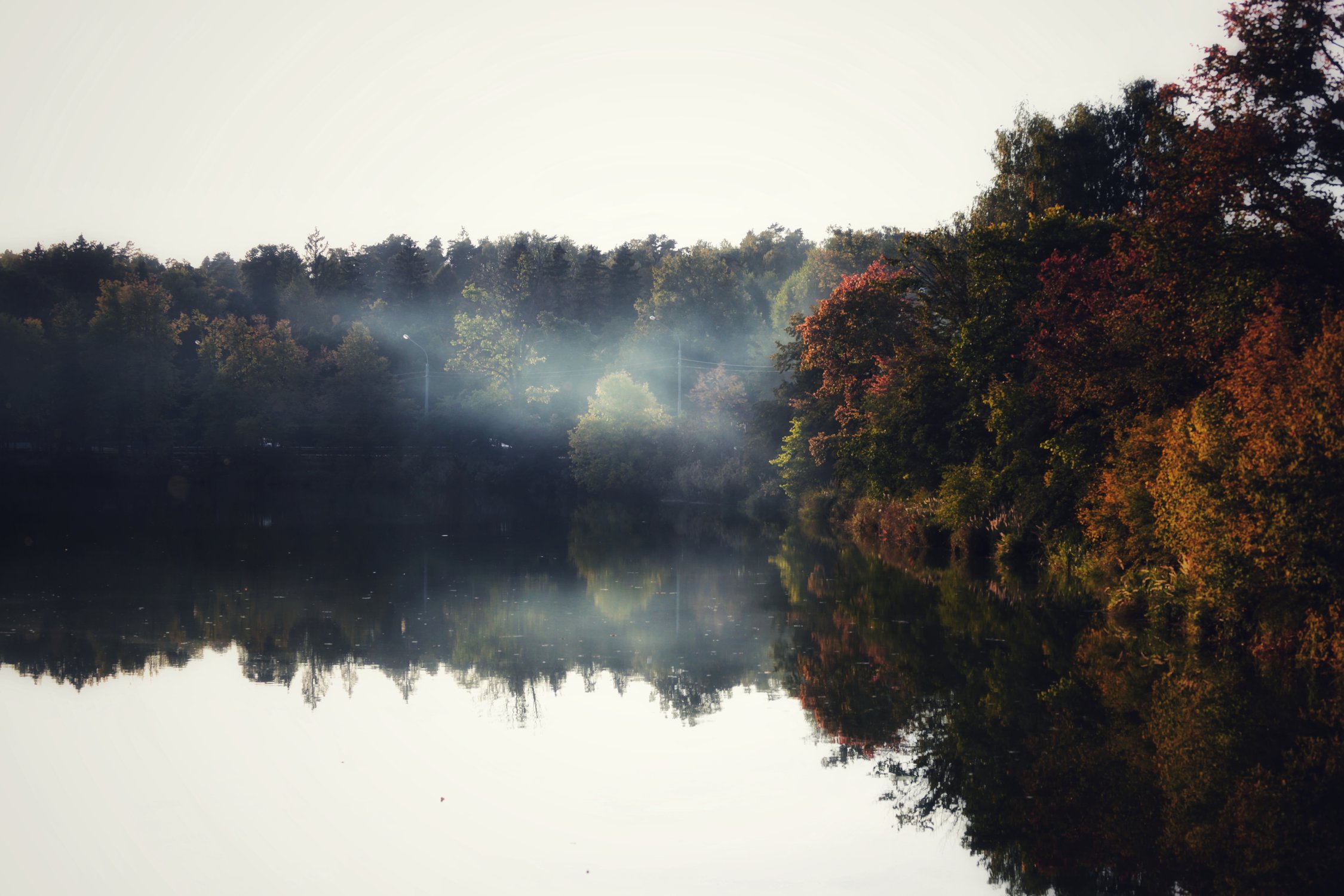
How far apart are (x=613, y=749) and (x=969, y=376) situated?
21.8m

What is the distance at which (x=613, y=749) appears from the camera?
13.6 m

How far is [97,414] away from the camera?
9056cm

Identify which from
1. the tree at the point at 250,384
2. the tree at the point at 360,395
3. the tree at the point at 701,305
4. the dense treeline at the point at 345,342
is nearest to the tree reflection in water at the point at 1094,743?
the dense treeline at the point at 345,342

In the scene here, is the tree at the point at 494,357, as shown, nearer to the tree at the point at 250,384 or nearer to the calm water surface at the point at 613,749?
the tree at the point at 250,384

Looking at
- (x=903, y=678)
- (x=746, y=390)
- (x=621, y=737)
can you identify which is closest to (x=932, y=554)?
(x=903, y=678)

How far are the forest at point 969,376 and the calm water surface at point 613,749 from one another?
8.76 feet

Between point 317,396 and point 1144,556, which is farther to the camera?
point 317,396

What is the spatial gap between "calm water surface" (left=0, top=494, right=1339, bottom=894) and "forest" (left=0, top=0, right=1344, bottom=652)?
8.76 ft

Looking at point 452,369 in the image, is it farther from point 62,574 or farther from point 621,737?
point 621,737

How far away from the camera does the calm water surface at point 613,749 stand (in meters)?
9.81

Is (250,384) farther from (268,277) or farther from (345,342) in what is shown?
(268,277)

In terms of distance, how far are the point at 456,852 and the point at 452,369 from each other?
301 ft

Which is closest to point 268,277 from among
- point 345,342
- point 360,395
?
point 345,342

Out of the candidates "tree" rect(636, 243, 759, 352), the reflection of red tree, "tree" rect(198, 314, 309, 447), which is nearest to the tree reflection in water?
the reflection of red tree
